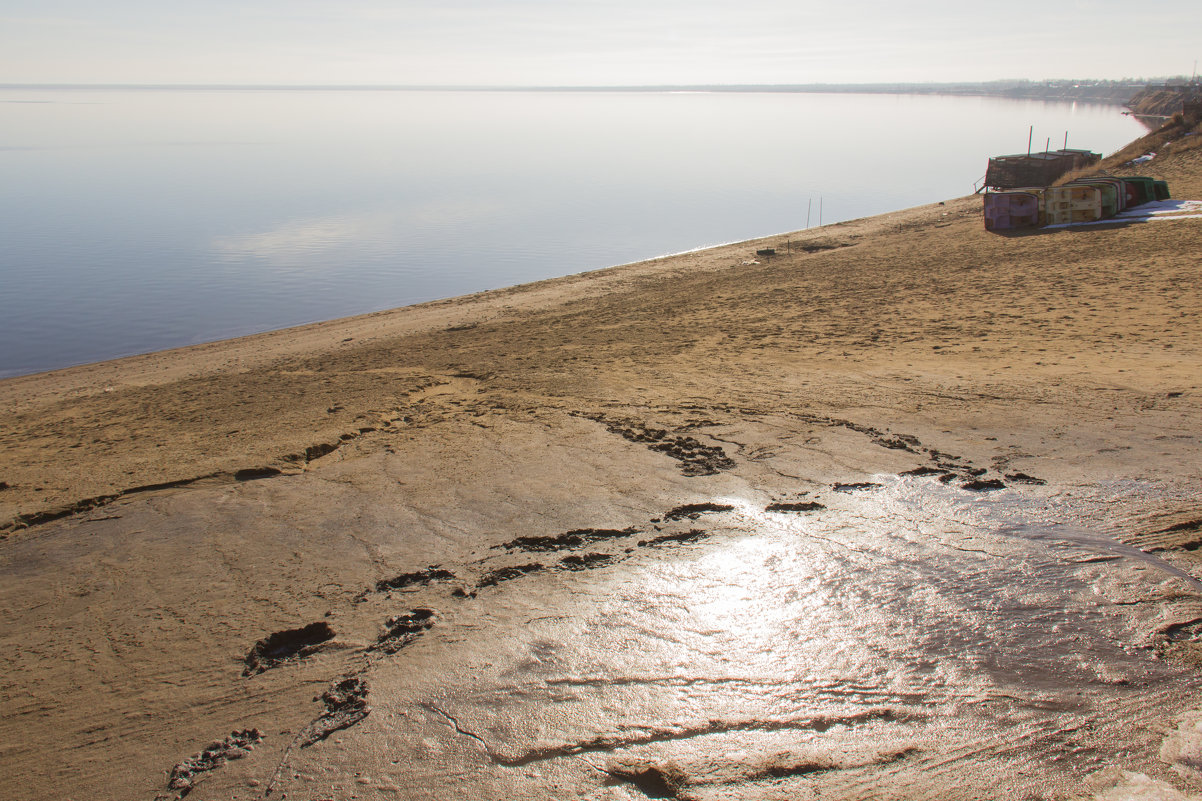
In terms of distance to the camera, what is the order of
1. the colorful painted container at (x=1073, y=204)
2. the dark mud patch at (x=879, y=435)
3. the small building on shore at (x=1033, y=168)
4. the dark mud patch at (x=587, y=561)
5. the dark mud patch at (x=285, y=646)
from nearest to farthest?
the dark mud patch at (x=285, y=646), the dark mud patch at (x=587, y=561), the dark mud patch at (x=879, y=435), the colorful painted container at (x=1073, y=204), the small building on shore at (x=1033, y=168)

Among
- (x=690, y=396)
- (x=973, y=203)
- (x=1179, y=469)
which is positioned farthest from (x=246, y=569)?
(x=973, y=203)

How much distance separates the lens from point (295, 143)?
74.9m

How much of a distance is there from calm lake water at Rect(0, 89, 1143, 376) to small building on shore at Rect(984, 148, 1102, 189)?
7391mm

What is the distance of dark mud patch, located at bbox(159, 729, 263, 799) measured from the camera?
10.3ft

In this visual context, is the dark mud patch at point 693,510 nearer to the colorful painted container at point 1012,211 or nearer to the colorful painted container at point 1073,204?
the colorful painted container at point 1012,211

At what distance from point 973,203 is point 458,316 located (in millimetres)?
15526

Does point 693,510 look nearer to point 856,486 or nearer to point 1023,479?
point 856,486

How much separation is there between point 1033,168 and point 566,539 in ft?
79.3

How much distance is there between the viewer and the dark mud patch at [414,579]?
452 centimetres

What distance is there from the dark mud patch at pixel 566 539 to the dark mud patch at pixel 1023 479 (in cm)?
283

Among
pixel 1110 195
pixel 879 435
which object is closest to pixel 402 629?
pixel 879 435

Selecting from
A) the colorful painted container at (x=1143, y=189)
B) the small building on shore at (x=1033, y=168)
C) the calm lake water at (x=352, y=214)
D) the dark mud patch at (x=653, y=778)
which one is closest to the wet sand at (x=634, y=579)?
the dark mud patch at (x=653, y=778)

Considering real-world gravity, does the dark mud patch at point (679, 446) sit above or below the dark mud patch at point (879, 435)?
below

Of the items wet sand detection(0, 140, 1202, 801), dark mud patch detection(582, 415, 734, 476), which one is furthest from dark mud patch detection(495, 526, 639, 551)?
dark mud patch detection(582, 415, 734, 476)
